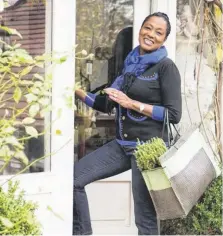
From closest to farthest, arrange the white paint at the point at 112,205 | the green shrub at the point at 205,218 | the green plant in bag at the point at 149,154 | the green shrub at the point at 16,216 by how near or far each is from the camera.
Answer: the green shrub at the point at 16,216, the green plant in bag at the point at 149,154, the green shrub at the point at 205,218, the white paint at the point at 112,205

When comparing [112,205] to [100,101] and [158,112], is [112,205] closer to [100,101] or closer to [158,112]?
[100,101]

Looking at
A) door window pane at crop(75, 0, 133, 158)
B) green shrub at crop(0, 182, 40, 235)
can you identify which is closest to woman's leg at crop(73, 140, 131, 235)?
door window pane at crop(75, 0, 133, 158)

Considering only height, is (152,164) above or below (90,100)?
below

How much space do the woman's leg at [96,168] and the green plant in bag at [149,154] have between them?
299mm

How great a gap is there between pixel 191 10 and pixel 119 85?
1023mm

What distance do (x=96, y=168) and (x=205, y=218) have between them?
996 mm

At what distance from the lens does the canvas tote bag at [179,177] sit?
346 cm

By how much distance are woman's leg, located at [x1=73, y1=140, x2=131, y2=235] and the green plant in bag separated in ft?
0.98

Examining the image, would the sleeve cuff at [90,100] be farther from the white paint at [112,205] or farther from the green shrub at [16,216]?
the green shrub at [16,216]

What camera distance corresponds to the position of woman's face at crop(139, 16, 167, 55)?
145 inches

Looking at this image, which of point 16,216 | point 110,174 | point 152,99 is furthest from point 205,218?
point 16,216

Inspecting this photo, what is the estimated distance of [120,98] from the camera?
3.68 metres

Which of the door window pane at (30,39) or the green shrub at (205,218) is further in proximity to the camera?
the green shrub at (205,218)

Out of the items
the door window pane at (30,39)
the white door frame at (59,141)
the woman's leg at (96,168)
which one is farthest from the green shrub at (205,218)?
the door window pane at (30,39)
